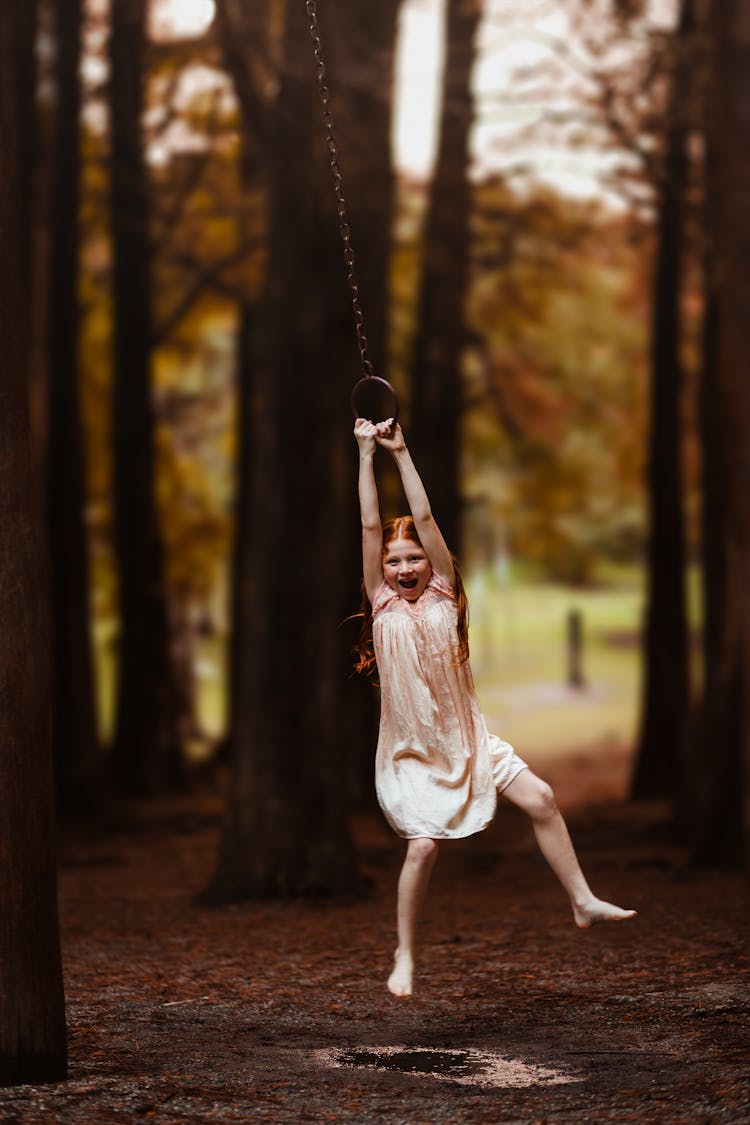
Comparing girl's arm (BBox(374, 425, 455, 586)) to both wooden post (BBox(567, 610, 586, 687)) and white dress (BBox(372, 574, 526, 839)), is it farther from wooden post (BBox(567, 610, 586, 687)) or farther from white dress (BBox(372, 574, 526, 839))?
wooden post (BBox(567, 610, 586, 687))

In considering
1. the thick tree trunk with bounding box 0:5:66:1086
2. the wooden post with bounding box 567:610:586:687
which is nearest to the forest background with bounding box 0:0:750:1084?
the thick tree trunk with bounding box 0:5:66:1086

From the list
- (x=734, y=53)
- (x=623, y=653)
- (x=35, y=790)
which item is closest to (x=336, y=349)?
(x=734, y=53)

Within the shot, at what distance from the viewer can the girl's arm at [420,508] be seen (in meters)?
6.71

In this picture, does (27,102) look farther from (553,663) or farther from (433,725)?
(553,663)

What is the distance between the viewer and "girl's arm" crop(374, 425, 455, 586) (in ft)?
22.0

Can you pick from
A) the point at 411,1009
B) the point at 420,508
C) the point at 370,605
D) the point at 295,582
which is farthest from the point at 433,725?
the point at 295,582

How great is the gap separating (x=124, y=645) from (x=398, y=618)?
16722 millimetres

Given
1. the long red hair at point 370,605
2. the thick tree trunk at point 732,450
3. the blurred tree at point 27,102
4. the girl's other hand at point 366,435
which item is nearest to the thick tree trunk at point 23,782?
the long red hair at point 370,605

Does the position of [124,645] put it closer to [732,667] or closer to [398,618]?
[732,667]

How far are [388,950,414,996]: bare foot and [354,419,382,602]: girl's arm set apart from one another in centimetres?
147

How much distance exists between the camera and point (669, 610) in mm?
22578

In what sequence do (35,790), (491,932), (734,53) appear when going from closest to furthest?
1. (35,790)
2. (491,932)
3. (734,53)

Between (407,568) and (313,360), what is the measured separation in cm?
667

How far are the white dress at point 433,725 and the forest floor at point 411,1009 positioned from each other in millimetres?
1211
